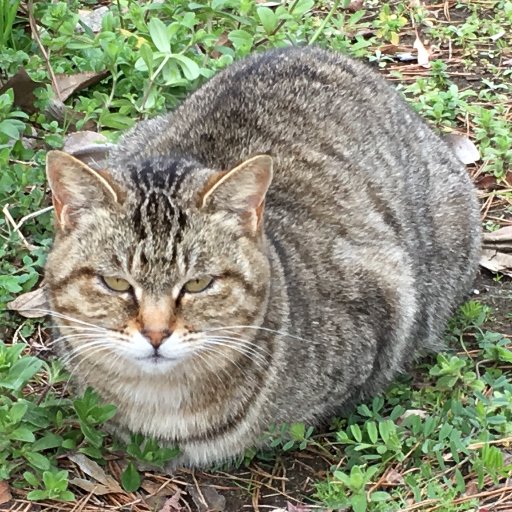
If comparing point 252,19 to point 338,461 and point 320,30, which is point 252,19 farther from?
point 338,461

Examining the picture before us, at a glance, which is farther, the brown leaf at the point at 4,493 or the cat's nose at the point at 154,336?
the brown leaf at the point at 4,493

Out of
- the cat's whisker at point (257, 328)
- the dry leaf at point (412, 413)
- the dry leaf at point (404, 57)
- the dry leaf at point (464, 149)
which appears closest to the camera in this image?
the cat's whisker at point (257, 328)

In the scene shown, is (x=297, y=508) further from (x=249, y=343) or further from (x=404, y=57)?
(x=404, y=57)

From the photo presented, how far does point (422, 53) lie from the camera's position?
543cm

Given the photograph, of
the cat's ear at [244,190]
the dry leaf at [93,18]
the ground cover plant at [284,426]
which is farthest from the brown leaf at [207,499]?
the dry leaf at [93,18]

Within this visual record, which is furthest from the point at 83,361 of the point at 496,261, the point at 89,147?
the point at 496,261

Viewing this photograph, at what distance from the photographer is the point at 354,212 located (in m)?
3.56

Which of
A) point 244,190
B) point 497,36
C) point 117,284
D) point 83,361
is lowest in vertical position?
point 497,36

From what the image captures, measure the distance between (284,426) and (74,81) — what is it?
89.7 inches

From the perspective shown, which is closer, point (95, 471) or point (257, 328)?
point (257, 328)

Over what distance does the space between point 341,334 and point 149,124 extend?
1.31 meters

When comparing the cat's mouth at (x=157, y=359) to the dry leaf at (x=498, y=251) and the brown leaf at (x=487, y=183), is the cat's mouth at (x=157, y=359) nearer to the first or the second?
the dry leaf at (x=498, y=251)

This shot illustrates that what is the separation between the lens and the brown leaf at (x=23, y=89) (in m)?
4.49

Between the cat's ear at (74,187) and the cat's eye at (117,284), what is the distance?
0.21 m
